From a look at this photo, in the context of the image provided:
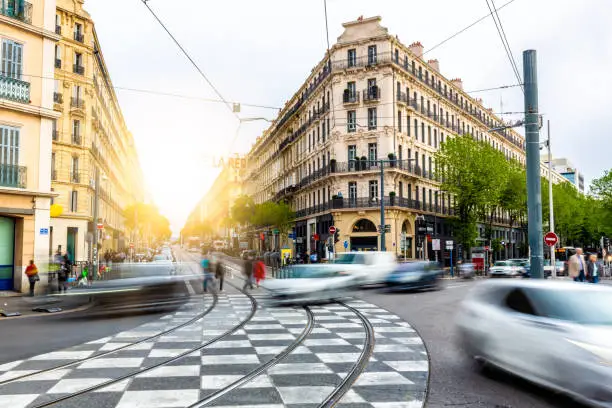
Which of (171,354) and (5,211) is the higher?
(5,211)

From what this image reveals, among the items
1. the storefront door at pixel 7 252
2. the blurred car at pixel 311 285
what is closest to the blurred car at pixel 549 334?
the blurred car at pixel 311 285

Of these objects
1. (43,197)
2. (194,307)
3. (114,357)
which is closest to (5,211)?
(43,197)

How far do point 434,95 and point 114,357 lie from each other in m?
46.3

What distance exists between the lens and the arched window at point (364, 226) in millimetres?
42188

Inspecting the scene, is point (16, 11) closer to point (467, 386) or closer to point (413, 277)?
point (413, 277)

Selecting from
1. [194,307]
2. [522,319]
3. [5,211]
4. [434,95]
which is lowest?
[194,307]

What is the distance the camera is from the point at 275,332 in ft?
34.8

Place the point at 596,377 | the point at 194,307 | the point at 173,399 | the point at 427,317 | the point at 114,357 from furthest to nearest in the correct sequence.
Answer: the point at 194,307 < the point at 427,317 < the point at 114,357 < the point at 173,399 < the point at 596,377

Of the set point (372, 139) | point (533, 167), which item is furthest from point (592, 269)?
point (372, 139)

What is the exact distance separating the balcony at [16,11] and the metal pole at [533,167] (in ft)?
62.8

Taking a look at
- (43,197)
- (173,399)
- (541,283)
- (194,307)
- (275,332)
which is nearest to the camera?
(173,399)

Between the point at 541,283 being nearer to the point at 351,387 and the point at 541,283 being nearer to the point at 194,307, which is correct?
the point at 351,387

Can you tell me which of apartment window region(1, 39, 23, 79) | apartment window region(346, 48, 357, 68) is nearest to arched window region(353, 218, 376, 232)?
apartment window region(346, 48, 357, 68)

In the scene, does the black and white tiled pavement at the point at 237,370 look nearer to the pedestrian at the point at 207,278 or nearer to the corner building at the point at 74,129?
the pedestrian at the point at 207,278
